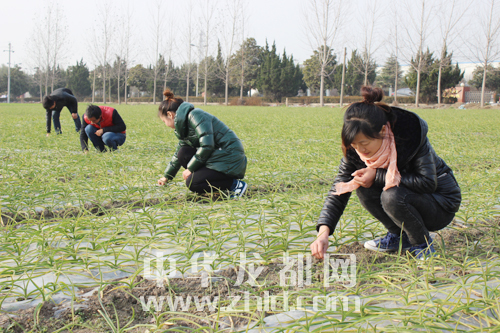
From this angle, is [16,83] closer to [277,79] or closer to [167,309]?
[277,79]

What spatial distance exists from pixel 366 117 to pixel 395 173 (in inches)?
13.8

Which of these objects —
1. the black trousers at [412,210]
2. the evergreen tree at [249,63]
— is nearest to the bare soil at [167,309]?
the black trousers at [412,210]

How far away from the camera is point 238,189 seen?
3.38m

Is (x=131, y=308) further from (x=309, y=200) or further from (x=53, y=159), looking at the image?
(x=53, y=159)

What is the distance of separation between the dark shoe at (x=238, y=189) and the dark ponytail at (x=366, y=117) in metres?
1.66

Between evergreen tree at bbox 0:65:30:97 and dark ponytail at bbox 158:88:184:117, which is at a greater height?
evergreen tree at bbox 0:65:30:97

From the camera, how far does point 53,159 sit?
198 inches

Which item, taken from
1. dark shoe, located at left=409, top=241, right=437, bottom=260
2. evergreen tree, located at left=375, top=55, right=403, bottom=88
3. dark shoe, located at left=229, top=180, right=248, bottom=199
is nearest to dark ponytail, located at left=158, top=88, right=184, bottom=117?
dark shoe, located at left=229, top=180, right=248, bottom=199

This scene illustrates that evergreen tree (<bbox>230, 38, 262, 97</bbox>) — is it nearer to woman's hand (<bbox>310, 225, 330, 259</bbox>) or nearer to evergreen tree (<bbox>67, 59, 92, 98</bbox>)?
evergreen tree (<bbox>67, 59, 92, 98</bbox>)

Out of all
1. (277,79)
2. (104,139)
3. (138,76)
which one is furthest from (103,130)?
(138,76)

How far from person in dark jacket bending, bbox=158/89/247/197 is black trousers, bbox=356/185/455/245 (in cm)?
161

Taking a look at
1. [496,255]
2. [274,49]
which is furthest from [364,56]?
[496,255]

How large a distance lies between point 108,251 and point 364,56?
39949 mm

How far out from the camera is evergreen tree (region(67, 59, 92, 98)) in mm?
57594
